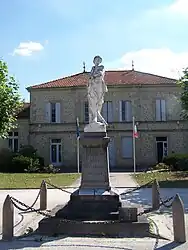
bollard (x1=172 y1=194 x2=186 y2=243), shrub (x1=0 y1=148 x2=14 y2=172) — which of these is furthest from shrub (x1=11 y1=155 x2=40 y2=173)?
bollard (x1=172 y1=194 x2=186 y2=243)

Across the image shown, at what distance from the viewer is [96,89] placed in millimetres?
10570

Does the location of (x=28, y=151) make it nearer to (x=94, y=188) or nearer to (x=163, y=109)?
(x=163, y=109)

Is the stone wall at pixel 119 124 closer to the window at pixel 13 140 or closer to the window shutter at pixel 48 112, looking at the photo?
the window shutter at pixel 48 112

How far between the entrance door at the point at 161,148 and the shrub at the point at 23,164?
11497 millimetres

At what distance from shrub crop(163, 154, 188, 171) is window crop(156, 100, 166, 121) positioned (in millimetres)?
5849

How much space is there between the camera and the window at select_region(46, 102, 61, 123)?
124ft

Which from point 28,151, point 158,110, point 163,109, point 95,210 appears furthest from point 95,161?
point 163,109

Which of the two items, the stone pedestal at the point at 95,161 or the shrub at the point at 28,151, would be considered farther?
the shrub at the point at 28,151

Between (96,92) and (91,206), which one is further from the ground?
(96,92)

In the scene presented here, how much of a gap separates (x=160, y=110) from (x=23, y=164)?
45.6 feet

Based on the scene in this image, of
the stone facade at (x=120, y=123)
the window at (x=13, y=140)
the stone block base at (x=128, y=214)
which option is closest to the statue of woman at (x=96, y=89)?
the stone block base at (x=128, y=214)

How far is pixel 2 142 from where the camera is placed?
38.2 meters

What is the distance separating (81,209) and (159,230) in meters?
1.93

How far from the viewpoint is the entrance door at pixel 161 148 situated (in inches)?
1452
